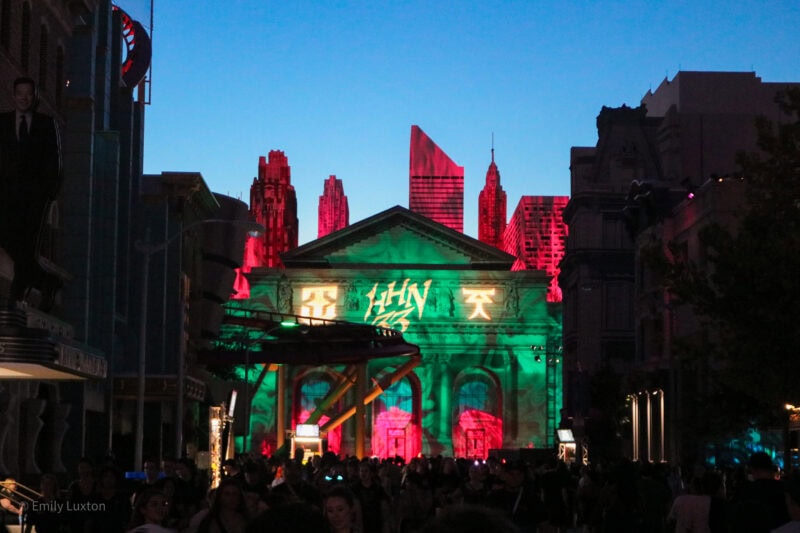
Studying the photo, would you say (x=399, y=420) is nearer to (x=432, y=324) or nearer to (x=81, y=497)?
(x=432, y=324)

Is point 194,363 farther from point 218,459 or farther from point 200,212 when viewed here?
point 218,459

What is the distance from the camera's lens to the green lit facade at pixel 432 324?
404 ft

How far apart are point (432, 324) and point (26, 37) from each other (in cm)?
8916

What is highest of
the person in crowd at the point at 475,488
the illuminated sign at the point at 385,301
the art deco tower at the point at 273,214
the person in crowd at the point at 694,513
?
the art deco tower at the point at 273,214

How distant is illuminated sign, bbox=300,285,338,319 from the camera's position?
123125mm

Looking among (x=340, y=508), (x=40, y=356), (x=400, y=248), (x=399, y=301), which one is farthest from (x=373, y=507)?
(x=400, y=248)

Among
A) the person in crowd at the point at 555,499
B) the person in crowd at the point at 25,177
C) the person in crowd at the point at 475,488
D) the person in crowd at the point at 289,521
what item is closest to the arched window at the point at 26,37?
the person in crowd at the point at 25,177

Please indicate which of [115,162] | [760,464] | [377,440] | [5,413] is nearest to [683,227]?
[115,162]

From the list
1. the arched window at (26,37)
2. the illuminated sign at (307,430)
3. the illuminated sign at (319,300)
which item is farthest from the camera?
the illuminated sign at (319,300)

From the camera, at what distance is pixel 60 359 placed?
28.6 m

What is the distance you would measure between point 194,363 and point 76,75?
34.0 meters

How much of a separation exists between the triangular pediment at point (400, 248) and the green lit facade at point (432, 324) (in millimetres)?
81

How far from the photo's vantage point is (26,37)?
3572cm

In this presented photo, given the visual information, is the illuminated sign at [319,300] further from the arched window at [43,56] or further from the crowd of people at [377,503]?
the crowd of people at [377,503]
